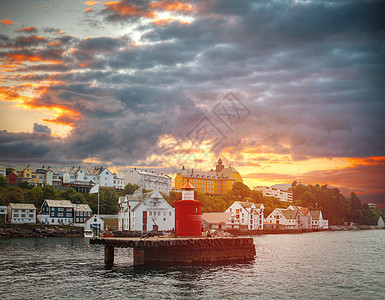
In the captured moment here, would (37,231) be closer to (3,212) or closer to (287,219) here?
(3,212)

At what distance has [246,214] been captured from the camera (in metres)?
132

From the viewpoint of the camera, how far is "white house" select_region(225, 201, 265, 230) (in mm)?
131450

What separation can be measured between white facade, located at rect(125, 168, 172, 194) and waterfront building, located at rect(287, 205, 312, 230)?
5473cm

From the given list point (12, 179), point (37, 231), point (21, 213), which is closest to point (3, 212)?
point (21, 213)

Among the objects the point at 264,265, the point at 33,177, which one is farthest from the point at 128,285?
the point at 33,177

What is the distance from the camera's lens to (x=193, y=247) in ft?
152

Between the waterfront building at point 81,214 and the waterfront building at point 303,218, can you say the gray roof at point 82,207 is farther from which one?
the waterfront building at point 303,218

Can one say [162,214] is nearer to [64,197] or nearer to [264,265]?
[64,197]

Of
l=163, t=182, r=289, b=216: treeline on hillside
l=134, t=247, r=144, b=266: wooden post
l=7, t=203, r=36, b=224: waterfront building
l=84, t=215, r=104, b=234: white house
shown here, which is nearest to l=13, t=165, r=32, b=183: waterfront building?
l=7, t=203, r=36, b=224: waterfront building

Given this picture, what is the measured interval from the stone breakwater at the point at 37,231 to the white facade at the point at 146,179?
54.3 meters

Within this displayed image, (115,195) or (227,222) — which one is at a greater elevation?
(115,195)

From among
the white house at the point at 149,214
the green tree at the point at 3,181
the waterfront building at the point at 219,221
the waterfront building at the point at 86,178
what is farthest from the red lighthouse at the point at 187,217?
the waterfront building at the point at 86,178

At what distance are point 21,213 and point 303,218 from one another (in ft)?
355

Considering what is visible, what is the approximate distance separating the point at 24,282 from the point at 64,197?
95.6 m
